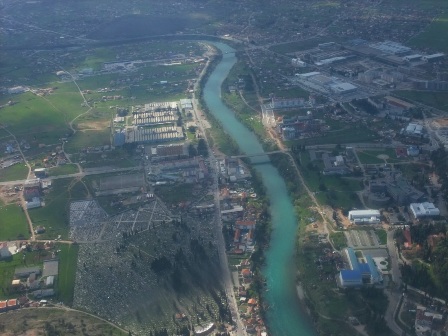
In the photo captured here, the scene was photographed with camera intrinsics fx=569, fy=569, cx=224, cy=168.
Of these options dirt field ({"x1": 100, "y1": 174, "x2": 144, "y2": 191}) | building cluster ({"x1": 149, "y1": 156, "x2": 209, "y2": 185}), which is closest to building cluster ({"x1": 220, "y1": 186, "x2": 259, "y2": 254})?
building cluster ({"x1": 149, "y1": 156, "x2": 209, "y2": 185})

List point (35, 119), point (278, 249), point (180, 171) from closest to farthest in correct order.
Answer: point (278, 249) < point (180, 171) < point (35, 119)

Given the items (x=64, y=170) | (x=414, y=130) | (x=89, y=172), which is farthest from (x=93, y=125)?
(x=414, y=130)

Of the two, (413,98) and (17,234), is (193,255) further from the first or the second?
(413,98)

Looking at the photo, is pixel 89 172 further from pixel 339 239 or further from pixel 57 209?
pixel 339 239

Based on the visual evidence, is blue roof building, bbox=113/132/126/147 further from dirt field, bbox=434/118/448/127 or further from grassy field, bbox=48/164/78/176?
dirt field, bbox=434/118/448/127

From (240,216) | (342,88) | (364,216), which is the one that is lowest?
(240,216)

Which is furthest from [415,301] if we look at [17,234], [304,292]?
[17,234]

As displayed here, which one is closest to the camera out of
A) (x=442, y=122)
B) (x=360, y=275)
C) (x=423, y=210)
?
(x=360, y=275)

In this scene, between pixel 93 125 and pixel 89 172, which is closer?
pixel 89 172
